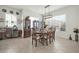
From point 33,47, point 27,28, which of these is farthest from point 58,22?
point 33,47

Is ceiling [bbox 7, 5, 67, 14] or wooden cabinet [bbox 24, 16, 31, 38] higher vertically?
ceiling [bbox 7, 5, 67, 14]

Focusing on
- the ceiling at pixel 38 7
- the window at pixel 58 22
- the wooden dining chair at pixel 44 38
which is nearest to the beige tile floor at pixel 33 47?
the wooden dining chair at pixel 44 38

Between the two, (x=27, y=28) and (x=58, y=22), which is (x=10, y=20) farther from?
(x=58, y=22)

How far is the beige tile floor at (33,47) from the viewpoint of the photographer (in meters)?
2.48

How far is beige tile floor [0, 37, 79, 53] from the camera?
2480 mm

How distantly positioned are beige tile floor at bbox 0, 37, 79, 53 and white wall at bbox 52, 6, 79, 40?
0.69 ft

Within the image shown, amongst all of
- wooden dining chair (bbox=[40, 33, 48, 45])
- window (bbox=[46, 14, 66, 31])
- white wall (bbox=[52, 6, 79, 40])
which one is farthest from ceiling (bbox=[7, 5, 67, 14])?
wooden dining chair (bbox=[40, 33, 48, 45])

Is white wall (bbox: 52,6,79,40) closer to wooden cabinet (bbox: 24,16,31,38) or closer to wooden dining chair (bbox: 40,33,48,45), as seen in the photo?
wooden dining chair (bbox: 40,33,48,45)

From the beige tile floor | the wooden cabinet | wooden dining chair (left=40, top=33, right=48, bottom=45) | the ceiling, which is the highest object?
the ceiling

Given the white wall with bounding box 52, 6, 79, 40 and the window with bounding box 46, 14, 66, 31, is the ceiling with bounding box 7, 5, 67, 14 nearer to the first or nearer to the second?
the white wall with bounding box 52, 6, 79, 40

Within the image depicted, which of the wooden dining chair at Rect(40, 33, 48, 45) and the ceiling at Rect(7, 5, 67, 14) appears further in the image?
the wooden dining chair at Rect(40, 33, 48, 45)

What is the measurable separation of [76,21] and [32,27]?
4.24ft
